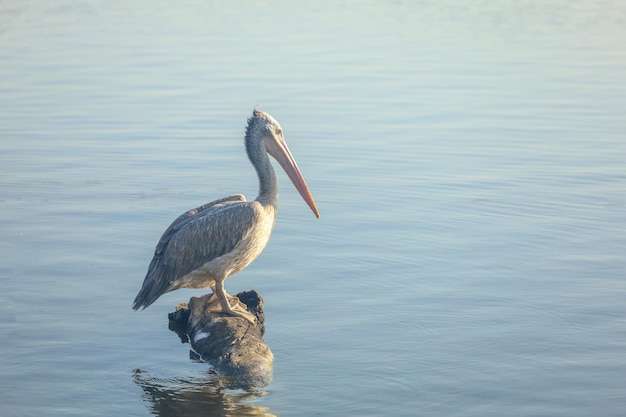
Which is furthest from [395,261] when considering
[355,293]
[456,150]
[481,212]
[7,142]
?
[7,142]

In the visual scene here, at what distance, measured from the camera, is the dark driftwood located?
301 inches

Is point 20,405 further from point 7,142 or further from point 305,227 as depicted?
point 7,142

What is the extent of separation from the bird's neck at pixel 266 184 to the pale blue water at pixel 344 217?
0.91m

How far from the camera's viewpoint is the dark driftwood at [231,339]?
764cm

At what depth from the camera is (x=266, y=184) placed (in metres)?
9.24

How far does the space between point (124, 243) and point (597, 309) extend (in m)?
4.64

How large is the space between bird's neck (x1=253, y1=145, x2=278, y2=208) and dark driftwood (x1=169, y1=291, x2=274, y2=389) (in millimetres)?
845

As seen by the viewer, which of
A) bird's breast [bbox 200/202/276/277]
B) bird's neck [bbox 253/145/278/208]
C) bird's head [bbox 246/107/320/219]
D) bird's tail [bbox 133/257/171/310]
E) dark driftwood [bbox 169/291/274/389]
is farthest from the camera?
bird's head [bbox 246/107/320/219]

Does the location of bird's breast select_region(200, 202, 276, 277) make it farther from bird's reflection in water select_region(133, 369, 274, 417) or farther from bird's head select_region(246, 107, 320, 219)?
bird's reflection in water select_region(133, 369, 274, 417)

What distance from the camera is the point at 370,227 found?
11.4 m

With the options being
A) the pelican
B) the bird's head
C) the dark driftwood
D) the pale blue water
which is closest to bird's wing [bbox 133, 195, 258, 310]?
the pelican

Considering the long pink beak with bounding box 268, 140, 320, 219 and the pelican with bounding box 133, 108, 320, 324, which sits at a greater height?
the long pink beak with bounding box 268, 140, 320, 219

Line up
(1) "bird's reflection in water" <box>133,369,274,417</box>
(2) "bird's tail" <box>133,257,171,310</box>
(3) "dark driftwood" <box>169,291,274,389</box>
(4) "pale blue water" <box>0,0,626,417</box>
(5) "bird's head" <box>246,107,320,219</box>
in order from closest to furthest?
(1) "bird's reflection in water" <box>133,369,274,417</box>
(3) "dark driftwood" <box>169,291,274,389</box>
(4) "pale blue water" <box>0,0,626,417</box>
(2) "bird's tail" <box>133,257,171,310</box>
(5) "bird's head" <box>246,107,320,219</box>

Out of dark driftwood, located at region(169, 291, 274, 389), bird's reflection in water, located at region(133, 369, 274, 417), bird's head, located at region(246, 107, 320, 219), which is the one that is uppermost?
bird's head, located at region(246, 107, 320, 219)
